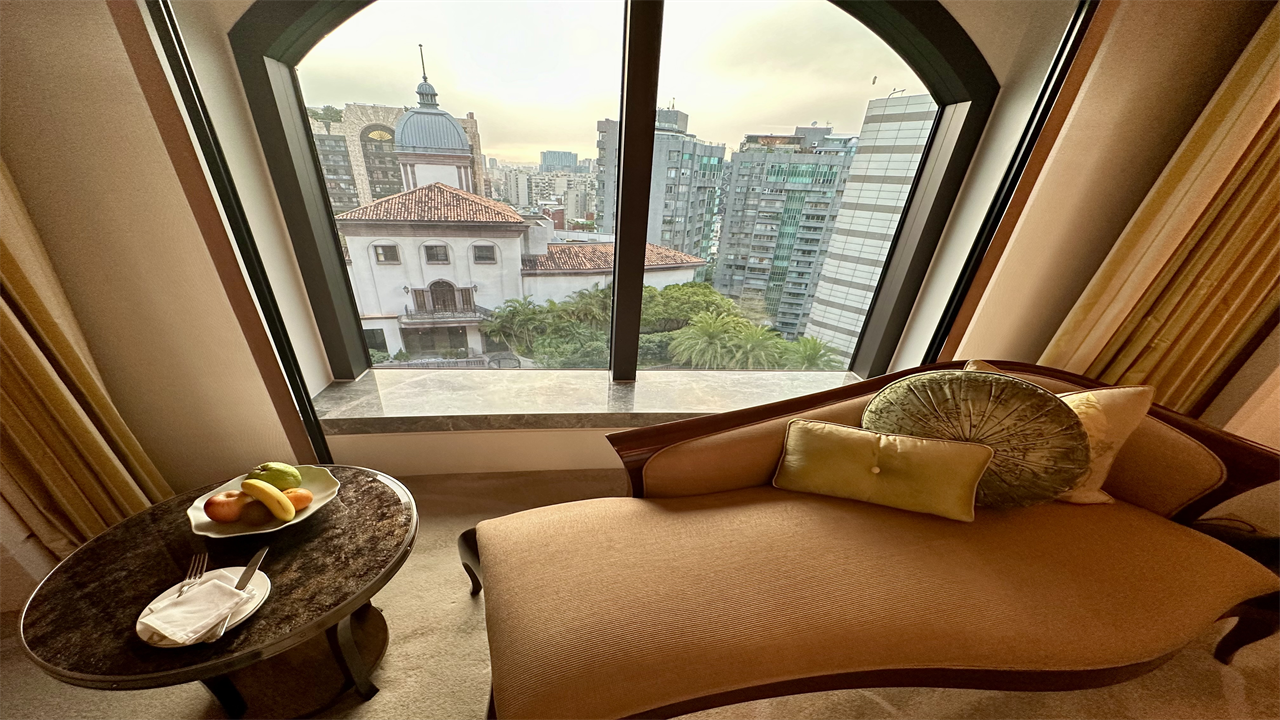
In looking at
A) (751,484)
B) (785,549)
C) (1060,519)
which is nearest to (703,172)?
(751,484)

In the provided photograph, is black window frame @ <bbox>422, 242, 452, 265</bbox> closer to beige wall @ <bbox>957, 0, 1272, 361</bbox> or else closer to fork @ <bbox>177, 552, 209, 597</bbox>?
fork @ <bbox>177, 552, 209, 597</bbox>

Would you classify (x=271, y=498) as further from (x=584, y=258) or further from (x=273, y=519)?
(x=584, y=258)

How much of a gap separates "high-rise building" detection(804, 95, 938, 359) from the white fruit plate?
1961 millimetres

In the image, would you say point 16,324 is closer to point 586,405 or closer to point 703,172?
point 586,405

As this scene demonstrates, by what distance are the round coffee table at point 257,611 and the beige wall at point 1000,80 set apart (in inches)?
84.9

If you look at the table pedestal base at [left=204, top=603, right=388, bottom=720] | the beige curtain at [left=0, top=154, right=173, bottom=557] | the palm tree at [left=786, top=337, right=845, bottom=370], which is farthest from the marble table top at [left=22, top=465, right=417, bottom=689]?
the palm tree at [left=786, top=337, right=845, bottom=370]

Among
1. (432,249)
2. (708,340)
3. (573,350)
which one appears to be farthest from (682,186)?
(432,249)

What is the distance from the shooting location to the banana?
947 millimetres

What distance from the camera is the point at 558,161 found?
1.56m

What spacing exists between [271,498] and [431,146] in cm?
119

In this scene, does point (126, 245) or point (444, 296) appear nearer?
point (126, 245)

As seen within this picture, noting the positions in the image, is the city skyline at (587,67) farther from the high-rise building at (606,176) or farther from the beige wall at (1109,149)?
the beige wall at (1109,149)

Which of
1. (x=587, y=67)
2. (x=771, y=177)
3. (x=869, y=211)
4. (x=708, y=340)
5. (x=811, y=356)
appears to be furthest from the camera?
(x=811, y=356)

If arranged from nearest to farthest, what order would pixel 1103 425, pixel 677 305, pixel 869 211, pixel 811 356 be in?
pixel 1103 425 → pixel 869 211 → pixel 677 305 → pixel 811 356
